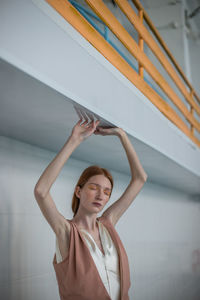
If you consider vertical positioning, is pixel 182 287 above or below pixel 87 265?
below

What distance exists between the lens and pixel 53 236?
5.09ft

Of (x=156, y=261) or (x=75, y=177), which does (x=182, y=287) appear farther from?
(x=75, y=177)

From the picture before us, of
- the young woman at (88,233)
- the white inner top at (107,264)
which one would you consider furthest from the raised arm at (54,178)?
the white inner top at (107,264)

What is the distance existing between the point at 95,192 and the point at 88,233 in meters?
0.16

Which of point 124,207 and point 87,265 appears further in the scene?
point 124,207

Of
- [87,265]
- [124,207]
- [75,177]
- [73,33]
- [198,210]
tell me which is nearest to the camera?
[73,33]

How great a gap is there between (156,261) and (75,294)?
160cm

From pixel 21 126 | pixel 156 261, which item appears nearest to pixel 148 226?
pixel 156 261

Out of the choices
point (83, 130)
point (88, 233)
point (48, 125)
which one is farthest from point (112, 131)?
point (88, 233)

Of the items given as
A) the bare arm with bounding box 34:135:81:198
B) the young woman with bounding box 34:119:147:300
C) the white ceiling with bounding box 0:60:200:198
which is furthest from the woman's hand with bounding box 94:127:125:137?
the bare arm with bounding box 34:135:81:198

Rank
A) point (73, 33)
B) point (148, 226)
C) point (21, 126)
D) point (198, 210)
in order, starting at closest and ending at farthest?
point (73, 33), point (21, 126), point (148, 226), point (198, 210)

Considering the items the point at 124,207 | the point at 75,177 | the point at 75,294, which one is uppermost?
the point at 75,177

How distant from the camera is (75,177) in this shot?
69.7 inches

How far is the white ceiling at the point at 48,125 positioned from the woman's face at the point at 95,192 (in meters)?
0.20
